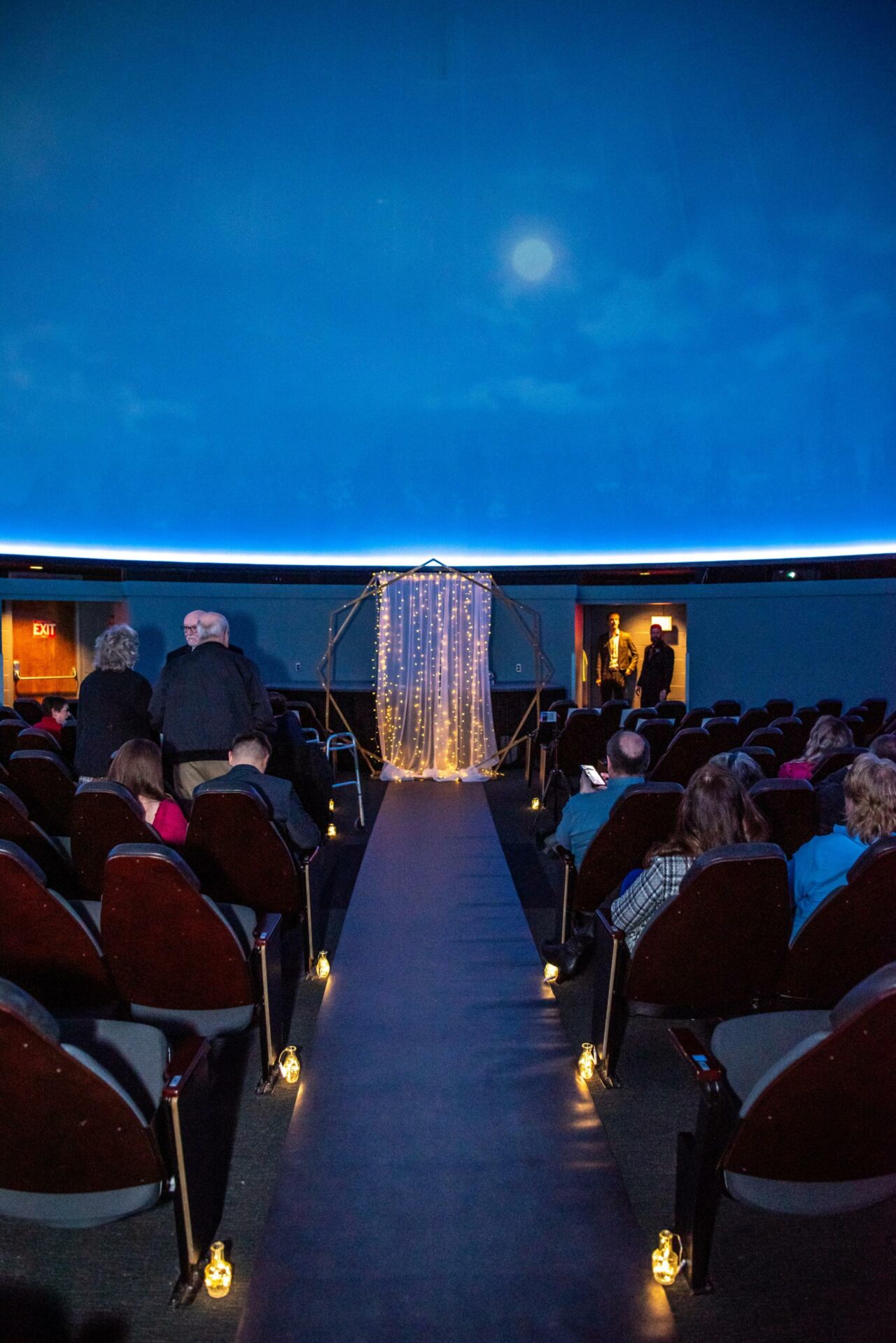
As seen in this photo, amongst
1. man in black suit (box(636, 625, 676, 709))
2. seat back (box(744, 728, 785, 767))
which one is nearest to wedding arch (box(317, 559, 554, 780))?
man in black suit (box(636, 625, 676, 709))

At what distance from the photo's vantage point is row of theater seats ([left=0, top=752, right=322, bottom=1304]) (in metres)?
1.42

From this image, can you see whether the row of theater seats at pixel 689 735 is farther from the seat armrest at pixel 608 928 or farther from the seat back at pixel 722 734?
the seat armrest at pixel 608 928

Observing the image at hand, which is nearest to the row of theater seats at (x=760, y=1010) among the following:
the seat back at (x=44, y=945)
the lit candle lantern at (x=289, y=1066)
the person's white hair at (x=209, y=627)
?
the lit candle lantern at (x=289, y=1066)

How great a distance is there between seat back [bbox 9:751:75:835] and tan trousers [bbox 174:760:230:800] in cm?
55

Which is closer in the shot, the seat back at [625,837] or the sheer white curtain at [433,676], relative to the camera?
the seat back at [625,837]

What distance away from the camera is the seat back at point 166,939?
2.03 metres

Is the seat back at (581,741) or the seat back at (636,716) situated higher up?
the seat back at (636,716)

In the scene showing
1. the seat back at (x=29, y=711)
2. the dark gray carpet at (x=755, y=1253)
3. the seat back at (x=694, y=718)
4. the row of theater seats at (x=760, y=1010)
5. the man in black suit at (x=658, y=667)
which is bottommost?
the dark gray carpet at (x=755, y=1253)

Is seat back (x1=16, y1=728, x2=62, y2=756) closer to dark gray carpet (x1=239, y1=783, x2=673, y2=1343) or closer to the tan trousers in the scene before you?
the tan trousers

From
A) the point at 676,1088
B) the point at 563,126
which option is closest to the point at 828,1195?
the point at 676,1088

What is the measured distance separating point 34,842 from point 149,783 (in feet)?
1.70

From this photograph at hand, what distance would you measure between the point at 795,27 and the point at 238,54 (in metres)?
7.57

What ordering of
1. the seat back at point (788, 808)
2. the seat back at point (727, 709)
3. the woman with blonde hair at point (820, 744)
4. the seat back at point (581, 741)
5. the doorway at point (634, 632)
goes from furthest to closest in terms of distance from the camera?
the doorway at point (634, 632) < the seat back at point (727, 709) < the seat back at point (581, 741) < the woman with blonde hair at point (820, 744) < the seat back at point (788, 808)

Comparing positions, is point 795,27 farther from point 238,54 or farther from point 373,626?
point 373,626
